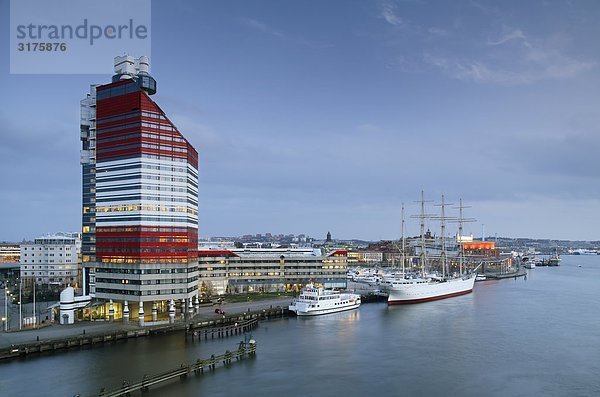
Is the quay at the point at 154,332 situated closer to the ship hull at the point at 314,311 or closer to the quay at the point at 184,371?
Answer: the ship hull at the point at 314,311

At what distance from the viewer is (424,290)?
98312mm

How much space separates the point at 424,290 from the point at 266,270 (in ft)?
114

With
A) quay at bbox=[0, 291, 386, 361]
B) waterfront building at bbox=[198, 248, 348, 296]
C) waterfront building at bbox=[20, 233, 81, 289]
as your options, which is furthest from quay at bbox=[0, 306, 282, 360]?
waterfront building at bbox=[20, 233, 81, 289]

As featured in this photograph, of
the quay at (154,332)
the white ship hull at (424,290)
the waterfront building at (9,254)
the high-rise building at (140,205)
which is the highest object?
the high-rise building at (140,205)

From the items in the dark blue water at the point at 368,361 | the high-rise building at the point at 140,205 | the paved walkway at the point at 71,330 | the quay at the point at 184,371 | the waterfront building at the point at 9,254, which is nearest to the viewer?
the quay at the point at 184,371

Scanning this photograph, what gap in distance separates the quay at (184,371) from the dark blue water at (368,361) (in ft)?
3.35

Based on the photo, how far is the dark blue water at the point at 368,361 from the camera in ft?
130

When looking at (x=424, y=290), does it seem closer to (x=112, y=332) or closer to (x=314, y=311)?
(x=314, y=311)

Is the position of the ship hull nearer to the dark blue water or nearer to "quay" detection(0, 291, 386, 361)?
the dark blue water

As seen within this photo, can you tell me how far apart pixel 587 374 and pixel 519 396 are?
11.1m

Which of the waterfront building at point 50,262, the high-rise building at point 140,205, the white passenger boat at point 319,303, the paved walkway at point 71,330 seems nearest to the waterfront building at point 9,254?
the waterfront building at point 50,262

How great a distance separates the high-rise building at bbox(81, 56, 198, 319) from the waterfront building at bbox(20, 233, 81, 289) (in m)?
48.8

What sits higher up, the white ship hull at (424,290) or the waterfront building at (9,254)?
the waterfront building at (9,254)

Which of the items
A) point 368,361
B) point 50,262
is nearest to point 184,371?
point 368,361
